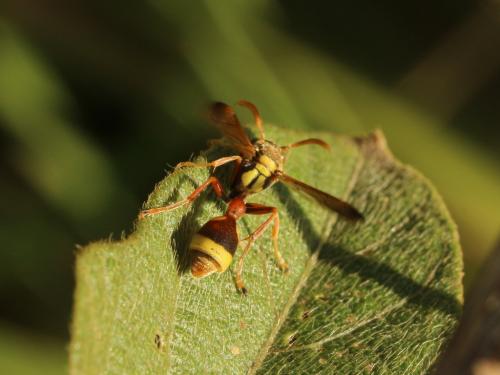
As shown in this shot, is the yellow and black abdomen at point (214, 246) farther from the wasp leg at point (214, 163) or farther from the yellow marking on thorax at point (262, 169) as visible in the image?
the yellow marking on thorax at point (262, 169)

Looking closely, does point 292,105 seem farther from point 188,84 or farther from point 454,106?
point 454,106

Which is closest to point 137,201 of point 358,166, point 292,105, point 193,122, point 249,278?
point 193,122

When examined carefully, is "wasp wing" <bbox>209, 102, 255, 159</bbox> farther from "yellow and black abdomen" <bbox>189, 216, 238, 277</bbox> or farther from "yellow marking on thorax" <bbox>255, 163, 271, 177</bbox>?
"yellow and black abdomen" <bbox>189, 216, 238, 277</bbox>

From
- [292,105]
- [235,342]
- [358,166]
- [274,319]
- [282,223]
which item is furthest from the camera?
[292,105]

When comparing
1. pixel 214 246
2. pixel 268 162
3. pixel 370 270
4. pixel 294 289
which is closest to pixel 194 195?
pixel 214 246

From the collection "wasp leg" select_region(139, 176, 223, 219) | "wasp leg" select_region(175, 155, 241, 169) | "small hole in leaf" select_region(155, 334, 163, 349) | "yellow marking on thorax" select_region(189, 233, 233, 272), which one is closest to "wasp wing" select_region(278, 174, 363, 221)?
"wasp leg" select_region(175, 155, 241, 169)

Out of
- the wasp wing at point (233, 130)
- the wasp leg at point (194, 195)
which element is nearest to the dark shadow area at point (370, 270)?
the wasp wing at point (233, 130)
